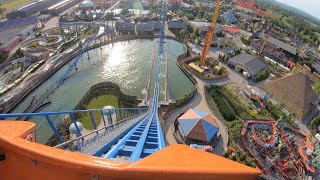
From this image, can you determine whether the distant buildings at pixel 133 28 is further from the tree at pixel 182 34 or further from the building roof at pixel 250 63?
the building roof at pixel 250 63

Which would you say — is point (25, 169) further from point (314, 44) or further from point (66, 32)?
point (314, 44)

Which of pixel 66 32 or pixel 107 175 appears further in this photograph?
pixel 66 32

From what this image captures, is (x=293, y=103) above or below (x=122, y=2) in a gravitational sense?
below

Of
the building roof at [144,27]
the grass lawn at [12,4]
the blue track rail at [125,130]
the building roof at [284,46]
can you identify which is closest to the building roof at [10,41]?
the blue track rail at [125,130]

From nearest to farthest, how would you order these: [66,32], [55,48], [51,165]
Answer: [51,165], [55,48], [66,32]

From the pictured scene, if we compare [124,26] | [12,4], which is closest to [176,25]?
[124,26]

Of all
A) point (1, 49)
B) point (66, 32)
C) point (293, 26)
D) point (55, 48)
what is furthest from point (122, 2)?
point (293, 26)

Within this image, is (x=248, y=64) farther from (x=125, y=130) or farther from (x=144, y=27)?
(x=125, y=130)
